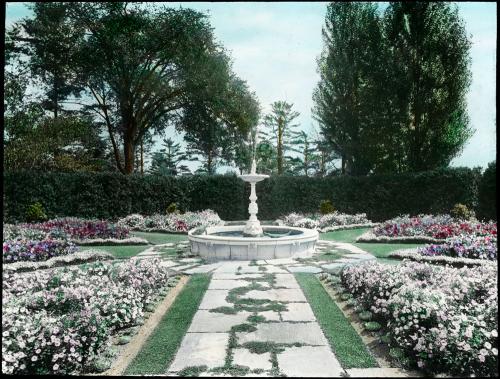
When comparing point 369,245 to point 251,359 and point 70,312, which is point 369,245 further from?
point 70,312

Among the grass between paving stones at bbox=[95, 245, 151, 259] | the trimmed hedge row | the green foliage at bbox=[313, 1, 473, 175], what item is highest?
the green foliage at bbox=[313, 1, 473, 175]

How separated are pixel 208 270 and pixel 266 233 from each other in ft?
14.4

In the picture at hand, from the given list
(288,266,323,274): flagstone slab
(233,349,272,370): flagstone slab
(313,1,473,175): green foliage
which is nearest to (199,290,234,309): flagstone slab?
(233,349,272,370): flagstone slab

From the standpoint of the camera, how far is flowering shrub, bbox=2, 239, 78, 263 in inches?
335

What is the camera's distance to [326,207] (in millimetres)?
18172

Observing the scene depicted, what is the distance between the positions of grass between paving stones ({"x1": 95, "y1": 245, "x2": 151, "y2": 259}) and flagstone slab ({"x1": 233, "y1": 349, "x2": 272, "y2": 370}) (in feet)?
21.1

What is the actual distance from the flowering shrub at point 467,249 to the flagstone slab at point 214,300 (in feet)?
16.2

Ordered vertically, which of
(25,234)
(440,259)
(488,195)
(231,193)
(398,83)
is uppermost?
(398,83)

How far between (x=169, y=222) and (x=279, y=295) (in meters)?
9.59

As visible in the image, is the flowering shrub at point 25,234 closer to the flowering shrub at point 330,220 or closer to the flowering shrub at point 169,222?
the flowering shrub at point 169,222

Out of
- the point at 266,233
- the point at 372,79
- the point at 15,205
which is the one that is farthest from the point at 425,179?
the point at 15,205

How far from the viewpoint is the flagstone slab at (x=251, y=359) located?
3750mm

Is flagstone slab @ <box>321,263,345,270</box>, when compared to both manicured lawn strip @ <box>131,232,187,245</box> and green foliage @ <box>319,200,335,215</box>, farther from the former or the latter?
green foliage @ <box>319,200,335,215</box>

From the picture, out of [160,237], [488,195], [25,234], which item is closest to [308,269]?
[160,237]
